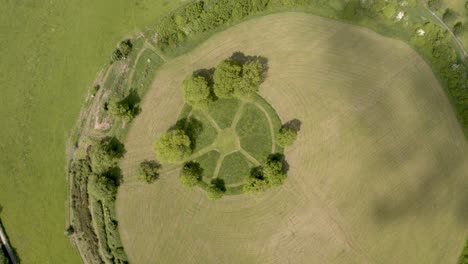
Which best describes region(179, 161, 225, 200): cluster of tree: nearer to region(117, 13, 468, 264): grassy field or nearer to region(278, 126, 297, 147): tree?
region(117, 13, 468, 264): grassy field

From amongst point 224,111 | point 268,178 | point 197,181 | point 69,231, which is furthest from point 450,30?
point 69,231

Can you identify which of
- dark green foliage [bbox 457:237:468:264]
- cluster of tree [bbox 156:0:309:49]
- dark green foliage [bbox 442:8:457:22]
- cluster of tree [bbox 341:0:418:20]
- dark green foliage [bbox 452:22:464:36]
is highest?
cluster of tree [bbox 156:0:309:49]

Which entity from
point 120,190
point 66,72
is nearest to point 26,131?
point 66,72

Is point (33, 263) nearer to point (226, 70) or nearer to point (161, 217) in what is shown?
point (161, 217)

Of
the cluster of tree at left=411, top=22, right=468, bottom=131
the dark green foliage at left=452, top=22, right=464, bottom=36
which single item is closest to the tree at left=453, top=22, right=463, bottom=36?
the dark green foliage at left=452, top=22, right=464, bottom=36

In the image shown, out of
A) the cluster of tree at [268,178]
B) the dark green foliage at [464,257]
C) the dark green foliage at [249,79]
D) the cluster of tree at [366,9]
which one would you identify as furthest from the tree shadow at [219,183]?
the dark green foliage at [464,257]

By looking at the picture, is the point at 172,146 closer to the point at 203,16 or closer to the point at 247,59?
the point at 247,59
